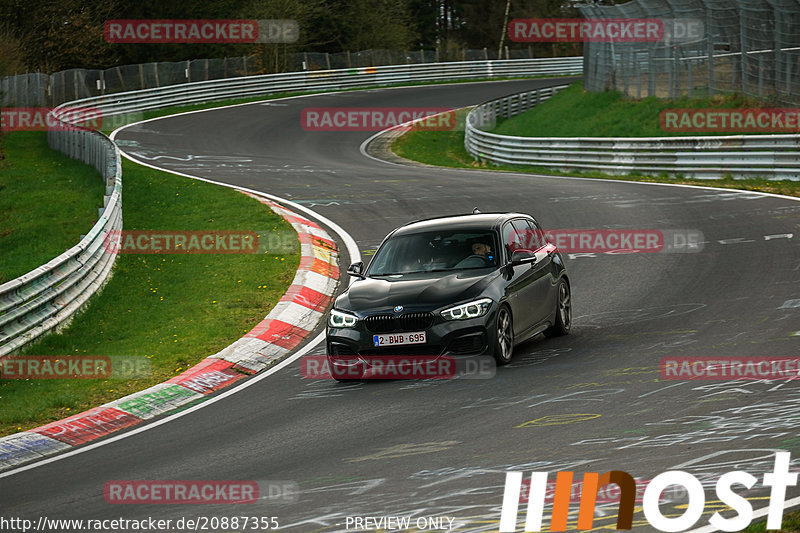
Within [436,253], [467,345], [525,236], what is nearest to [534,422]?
[467,345]

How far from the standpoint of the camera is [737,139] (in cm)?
2533

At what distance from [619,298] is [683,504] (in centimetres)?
797

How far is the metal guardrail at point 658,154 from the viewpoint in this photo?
2434 centimetres

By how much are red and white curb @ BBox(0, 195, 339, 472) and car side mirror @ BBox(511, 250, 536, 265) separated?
116 inches

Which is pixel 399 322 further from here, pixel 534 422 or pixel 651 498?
pixel 651 498

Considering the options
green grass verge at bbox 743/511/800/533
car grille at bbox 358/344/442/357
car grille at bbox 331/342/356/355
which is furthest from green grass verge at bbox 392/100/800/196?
green grass verge at bbox 743/511/800/533

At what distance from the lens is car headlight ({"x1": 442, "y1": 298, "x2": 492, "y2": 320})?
10.8m

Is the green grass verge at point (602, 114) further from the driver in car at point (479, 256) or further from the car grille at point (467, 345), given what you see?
the car grille at point (467, 345)

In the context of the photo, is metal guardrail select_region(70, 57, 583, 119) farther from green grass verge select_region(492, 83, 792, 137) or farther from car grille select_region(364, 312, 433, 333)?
car grille select_region(364, 312, 433, 333)

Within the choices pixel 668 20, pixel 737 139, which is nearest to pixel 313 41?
pixel 668 20

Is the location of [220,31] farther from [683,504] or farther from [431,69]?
[683,504]

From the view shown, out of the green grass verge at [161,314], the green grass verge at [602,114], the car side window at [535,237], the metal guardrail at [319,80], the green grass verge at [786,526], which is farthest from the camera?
the metal guardrail at [319,80]

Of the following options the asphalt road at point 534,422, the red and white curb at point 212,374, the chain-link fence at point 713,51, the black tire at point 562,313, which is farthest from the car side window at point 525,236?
the chain-link fence at point 713,51

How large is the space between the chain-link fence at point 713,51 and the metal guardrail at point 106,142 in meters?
15.8
